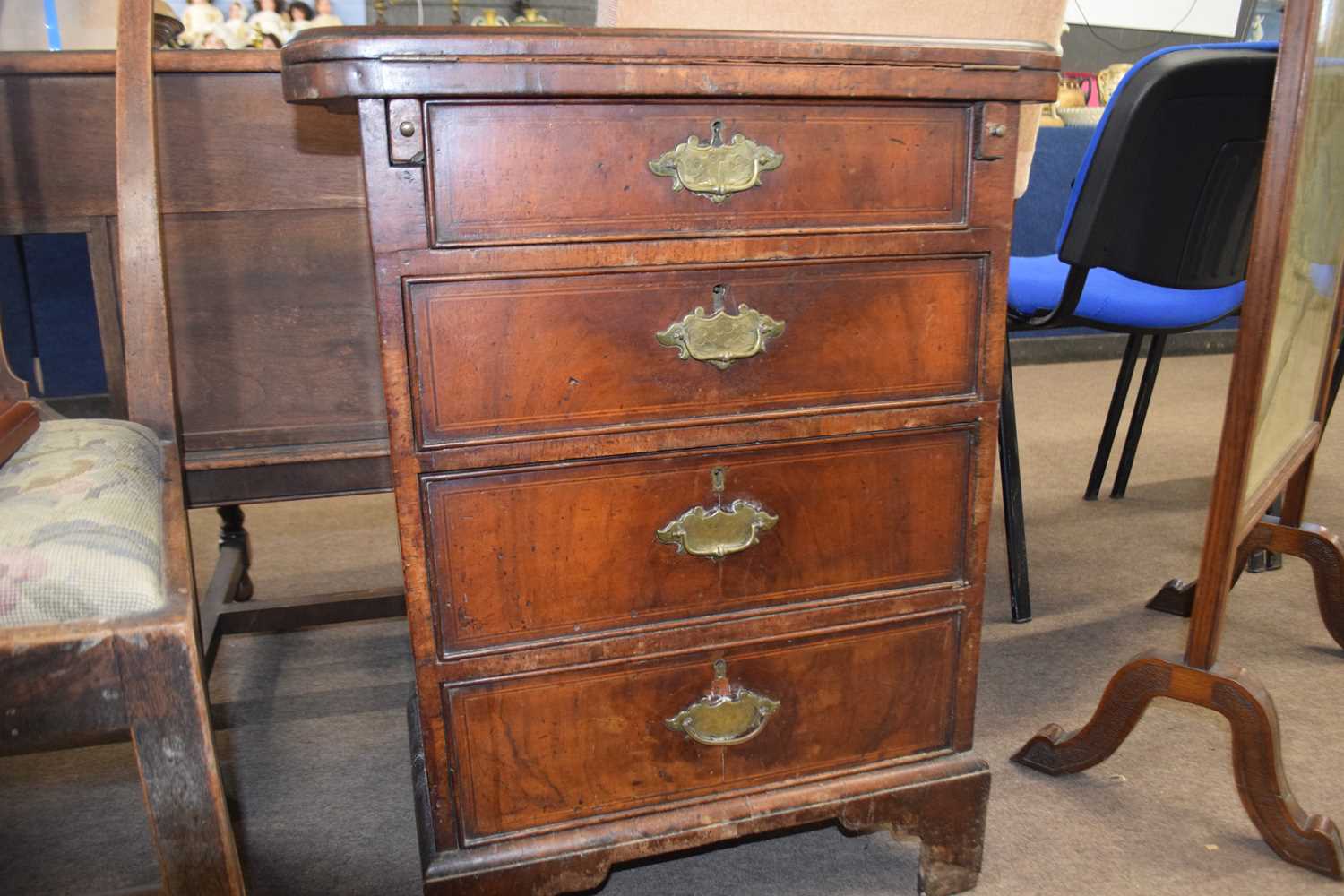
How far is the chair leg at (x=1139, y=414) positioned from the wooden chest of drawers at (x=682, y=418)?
1539 millimetres

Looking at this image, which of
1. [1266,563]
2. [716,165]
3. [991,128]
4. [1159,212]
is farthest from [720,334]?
[1266,563]

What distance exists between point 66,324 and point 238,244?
1996 millimetres

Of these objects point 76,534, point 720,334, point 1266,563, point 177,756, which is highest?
point 720,334

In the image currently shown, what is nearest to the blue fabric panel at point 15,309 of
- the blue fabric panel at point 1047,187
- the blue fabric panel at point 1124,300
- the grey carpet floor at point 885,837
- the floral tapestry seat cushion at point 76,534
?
the grey carpet floor at point 885,837

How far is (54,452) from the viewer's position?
956mm

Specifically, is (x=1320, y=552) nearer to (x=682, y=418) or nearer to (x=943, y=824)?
(x=943, y=824)

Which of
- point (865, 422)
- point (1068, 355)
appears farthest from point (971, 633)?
point (1068, 355)

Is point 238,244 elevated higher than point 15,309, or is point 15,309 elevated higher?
point 238,244

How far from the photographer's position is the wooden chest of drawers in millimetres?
902

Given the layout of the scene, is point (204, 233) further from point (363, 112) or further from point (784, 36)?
point (784, 36)

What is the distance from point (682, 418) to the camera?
39.9 inches

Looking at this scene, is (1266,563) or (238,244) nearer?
(238,244)

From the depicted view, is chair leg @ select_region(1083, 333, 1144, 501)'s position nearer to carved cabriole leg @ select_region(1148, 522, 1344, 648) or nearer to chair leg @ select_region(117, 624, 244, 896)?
carved cabriole leg @ select_region(1148, 522, 1344, 648)

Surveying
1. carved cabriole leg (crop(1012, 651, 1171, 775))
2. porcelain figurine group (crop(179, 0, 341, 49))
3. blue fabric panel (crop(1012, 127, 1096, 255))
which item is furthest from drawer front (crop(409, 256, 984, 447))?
blue fabric panel (crop(1012, 127, 1096, 255))
